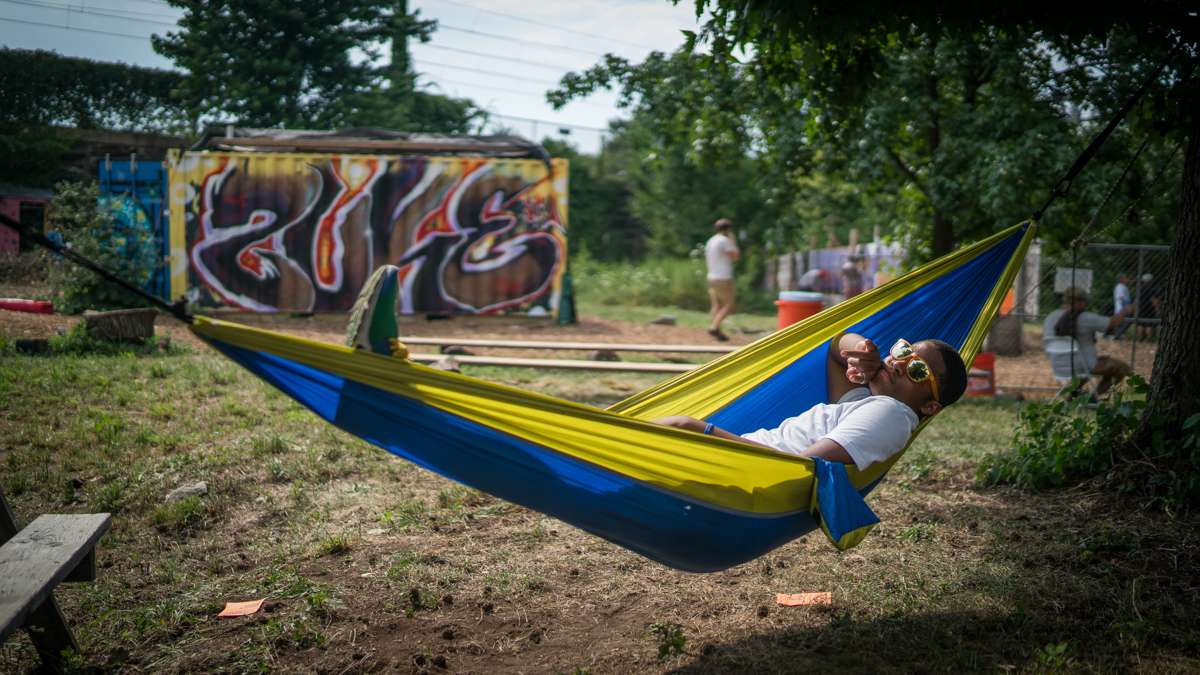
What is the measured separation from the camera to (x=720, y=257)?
10.7 meters

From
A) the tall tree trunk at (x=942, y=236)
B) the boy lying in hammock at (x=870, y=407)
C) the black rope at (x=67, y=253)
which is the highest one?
the tall tree trunk at (x=942, y=236)

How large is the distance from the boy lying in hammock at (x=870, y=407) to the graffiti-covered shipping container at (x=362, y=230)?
9.22 metres

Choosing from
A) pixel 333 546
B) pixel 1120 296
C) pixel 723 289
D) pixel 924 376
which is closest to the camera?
pixel 924 376

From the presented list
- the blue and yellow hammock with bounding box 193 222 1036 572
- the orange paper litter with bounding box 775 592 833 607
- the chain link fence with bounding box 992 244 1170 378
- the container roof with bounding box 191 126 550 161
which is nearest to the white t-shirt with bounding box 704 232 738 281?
the container roof with bounding box 191 126 550 161

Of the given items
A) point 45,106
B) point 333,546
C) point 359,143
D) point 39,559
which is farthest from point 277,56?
point 39,559

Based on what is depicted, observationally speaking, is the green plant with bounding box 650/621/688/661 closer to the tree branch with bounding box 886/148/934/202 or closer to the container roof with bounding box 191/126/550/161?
the tree branch with bounding box 886/148/934/202

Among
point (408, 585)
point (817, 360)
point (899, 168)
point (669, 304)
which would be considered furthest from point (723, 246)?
point (408, 585)

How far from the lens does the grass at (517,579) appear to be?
2463 millimetres

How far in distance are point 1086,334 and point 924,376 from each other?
4.98 meters

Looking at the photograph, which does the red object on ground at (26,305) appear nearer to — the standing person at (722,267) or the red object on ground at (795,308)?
the red object on ground at (795,308)

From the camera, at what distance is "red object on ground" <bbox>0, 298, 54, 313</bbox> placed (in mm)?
6969

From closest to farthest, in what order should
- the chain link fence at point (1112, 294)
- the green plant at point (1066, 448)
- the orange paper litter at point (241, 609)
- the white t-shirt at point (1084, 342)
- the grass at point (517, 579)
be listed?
the grass at point (517, 579), the orange paper litter at point (241, 609), the green plant at point (1066, 448), the white t-shirt at point (1084, 342), the chain link fence at point (1112, 294)

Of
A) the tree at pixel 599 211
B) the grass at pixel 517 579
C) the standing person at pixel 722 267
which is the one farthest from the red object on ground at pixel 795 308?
the tree at pixel 599 211

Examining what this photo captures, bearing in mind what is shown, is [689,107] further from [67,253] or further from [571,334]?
[67,253]
